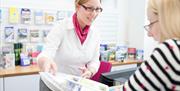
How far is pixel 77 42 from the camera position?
1.80 m

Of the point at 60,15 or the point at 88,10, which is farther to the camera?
the point at 60,15

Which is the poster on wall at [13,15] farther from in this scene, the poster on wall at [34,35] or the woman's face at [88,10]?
the woman's face at [88,10]

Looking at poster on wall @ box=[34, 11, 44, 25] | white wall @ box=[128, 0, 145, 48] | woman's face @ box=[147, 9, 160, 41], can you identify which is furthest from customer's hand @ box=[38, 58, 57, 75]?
white wall @ box=[128, 0, 145, 48]

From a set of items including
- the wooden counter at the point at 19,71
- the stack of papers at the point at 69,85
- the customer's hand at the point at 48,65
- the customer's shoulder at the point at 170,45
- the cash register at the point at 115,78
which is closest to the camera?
the customer's shoulder at the point at 170,45

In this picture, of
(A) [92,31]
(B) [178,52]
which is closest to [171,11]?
(B) [178,52]

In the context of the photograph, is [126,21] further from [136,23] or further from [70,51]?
[70,51]

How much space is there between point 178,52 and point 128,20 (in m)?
2.97

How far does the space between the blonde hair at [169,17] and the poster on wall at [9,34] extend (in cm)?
216

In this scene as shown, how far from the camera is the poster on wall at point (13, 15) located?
261cm

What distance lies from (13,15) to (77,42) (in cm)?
115

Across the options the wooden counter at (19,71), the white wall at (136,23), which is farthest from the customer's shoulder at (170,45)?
the white wall at (136,23)

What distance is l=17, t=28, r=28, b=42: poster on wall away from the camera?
8.80 ft

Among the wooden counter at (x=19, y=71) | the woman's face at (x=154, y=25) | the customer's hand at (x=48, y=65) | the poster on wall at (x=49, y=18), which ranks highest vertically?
the poster on wall at (x=49, y=18)

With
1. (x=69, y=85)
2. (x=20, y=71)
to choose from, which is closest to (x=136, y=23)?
(x=20, y=71)
